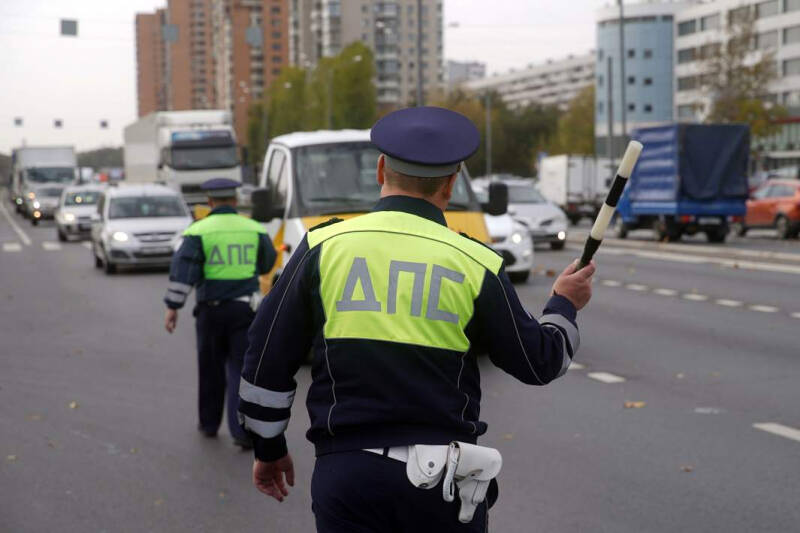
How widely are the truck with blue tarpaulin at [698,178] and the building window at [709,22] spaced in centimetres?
9257

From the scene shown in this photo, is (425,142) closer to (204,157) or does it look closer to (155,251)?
(155,251)

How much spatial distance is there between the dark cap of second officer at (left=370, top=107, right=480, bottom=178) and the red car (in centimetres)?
3277

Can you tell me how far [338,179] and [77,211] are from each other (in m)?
27.9

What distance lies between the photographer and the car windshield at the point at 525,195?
30.5 m

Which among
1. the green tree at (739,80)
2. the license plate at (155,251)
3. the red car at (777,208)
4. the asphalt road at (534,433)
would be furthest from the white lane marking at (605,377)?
the green tree at (739,80)

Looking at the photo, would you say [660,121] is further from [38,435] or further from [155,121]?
[38,435]

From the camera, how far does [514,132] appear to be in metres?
131

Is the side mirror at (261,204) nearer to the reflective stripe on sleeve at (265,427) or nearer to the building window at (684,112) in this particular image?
the reflective stripe on sleeve at (265,427)

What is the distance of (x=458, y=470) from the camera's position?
322 cm

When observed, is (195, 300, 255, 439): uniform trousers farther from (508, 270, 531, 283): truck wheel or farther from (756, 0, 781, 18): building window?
(756, 0, 781, 18): building window

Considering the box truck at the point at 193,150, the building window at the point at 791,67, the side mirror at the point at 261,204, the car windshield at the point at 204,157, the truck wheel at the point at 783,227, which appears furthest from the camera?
the building window at the point at 791,67

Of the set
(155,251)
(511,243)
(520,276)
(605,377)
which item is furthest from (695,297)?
(155,251)

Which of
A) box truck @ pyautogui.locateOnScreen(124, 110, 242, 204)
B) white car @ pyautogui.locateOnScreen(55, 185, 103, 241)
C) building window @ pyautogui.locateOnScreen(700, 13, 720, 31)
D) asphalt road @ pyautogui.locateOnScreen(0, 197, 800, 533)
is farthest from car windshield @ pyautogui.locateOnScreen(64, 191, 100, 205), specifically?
building window @ pyautogui.locateOnScreen(700, 13, 720, 31)

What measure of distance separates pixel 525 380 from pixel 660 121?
5368 inches
